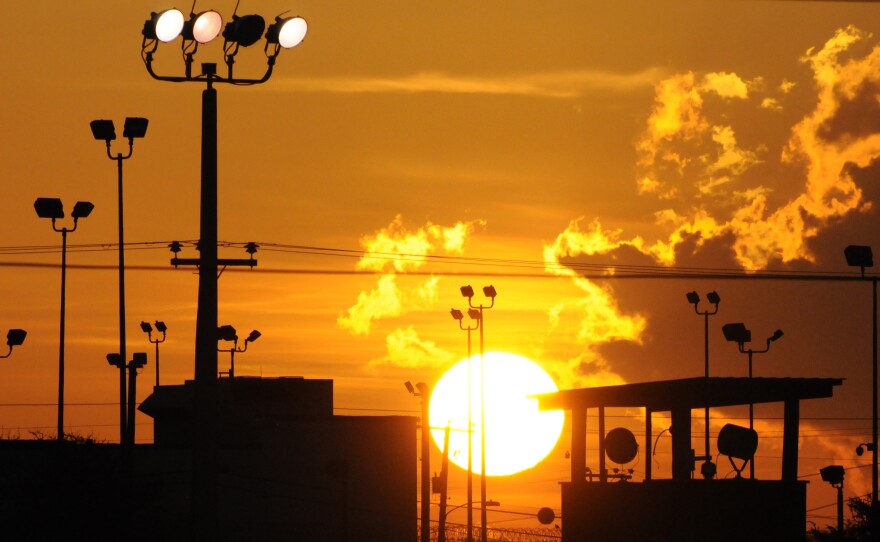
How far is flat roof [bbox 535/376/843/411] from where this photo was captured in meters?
34.0

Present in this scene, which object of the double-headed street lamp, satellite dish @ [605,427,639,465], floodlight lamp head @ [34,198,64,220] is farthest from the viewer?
the double-headed street lamp

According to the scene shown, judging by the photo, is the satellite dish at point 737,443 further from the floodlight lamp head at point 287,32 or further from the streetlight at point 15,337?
the streetlight at point 15,337

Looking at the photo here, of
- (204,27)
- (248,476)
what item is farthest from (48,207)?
(248,476)

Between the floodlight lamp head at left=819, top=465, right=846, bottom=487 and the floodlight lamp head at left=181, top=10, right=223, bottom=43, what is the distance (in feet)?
133

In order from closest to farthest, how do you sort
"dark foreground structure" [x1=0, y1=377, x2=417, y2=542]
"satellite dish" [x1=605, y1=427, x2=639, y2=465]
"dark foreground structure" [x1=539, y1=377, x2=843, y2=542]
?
"dark foreground structure" [x1=539, y1=377, x2=843, y2=542] < "satellite dish" [x1=605, y1=427, x2=639, y2=465] < "dark foreground structure" [x1=0, y1=377, x2=417, y2=542]

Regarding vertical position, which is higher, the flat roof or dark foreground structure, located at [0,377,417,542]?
the flat roof

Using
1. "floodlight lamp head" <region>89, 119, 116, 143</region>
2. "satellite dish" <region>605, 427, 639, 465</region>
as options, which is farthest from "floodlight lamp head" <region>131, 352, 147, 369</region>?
"satellite dish" <region>605, 427, 639, 465</region>

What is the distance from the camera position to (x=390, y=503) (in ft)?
283

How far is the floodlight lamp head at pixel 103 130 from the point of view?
158ft

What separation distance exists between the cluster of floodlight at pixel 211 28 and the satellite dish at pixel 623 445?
1648 centimetres

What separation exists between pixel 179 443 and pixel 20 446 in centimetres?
1717

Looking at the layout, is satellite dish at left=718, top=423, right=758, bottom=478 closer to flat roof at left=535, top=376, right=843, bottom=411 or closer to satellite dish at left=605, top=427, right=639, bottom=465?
flat roof at left=535, top=376, right=843, bottom=411

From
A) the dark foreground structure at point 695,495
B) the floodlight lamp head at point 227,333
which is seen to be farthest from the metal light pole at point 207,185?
the floodlight lamp head at point 227,333

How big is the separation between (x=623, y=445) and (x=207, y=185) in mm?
16611
